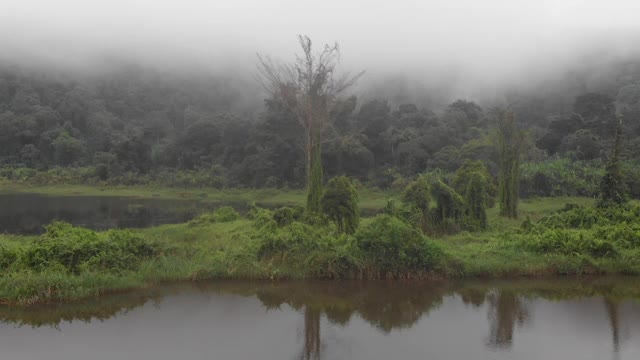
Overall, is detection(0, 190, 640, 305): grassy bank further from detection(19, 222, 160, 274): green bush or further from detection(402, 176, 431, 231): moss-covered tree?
detection(402, 176, 431, 231): moss-covered tree

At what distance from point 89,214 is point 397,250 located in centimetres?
2342

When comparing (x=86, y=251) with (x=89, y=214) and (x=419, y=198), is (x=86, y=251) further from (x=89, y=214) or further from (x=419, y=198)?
(x=89, y=214)

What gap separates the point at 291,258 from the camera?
1538 cm

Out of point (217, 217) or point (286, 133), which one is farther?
point (286, 133)

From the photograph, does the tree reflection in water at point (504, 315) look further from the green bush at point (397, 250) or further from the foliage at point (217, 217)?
the foliage at point (217, 217)

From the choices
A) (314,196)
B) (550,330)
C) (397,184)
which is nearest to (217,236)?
(314,196)

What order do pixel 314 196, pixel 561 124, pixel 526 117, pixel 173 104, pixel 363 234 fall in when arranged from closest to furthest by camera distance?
pixel 363 234 → pixel 314 196 → pixel 561 124 → pixel 526 117 → pixel 173 104

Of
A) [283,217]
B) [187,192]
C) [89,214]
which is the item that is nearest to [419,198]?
[283,217]

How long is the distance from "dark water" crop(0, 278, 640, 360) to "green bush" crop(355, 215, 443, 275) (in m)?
0.65

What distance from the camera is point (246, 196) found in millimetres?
51344

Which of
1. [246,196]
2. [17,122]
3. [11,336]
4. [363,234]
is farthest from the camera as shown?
[17,122]

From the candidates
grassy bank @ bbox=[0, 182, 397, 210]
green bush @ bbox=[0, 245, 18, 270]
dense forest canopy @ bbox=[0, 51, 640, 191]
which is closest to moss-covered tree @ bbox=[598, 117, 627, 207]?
dense forest canopy @ bbox=[0, 51, 640, 191]

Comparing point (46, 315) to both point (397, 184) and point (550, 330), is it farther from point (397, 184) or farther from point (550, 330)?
point (397, 184)

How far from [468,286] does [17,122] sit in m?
75.7
